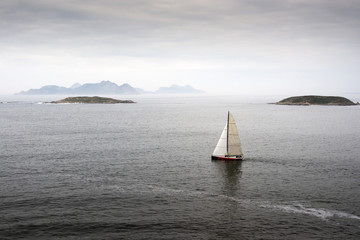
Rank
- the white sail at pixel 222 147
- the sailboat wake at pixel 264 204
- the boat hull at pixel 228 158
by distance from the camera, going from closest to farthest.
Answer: the sailboat wake at pixel 264 204 < the boat hull at pixel 228 158 < the white sail at pixel 222 147

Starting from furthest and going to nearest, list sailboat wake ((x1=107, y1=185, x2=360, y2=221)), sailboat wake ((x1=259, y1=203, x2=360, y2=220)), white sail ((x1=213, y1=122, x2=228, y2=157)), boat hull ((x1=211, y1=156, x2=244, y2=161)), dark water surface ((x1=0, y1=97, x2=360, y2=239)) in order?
white sail ((x1=213, y1=122, x2=228, y2=157)) < boat hull ((x1=211, y1=156, x2=244, y2=161)) < sailboat wake ((x1=107, y1=185, x2=360, y2=221)) < sailboat wake ((x1=259, y1=203, x2=360, y2=220)) < dark water surface ((x1=0, y1=97, x2=360, y2=239))

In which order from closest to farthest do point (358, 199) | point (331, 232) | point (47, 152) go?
point (331, 232) < point (358, 199) < point (47, 152)

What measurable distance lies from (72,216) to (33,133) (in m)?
88.0

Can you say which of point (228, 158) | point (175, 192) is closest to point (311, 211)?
point (175, 192)

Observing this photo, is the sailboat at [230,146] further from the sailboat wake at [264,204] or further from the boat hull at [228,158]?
the sailboat wake at [264,204]

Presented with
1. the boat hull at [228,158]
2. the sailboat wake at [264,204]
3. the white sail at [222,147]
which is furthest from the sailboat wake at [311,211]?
the white sail at [222,147]

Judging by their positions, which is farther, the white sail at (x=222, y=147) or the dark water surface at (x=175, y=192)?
the white sail at (x=222, y=147)

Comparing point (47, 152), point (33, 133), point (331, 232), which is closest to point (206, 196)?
point (331, 232)

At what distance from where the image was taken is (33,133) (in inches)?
4820

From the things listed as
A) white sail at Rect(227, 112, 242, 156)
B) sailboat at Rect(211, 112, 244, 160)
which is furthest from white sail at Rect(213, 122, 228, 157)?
white sail at Rect(227, 112, 242, 156)

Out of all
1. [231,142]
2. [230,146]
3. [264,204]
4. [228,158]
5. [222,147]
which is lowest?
[264,204]

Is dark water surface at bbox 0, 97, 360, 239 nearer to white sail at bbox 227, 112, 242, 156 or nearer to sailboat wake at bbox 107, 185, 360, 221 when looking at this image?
sailboat wake at bbox 107, 185, 360, 221

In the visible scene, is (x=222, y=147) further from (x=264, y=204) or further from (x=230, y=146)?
(x=264, y=204)

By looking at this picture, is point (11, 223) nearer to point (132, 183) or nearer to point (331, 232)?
point (132, 183)
